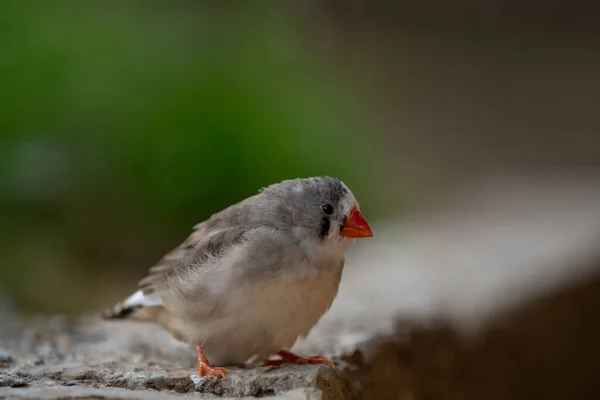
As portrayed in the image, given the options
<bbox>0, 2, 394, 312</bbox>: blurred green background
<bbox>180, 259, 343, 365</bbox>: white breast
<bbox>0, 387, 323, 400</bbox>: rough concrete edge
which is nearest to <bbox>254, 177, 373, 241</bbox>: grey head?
<bbox>180, 259, 343, 365</bbox>: white breast

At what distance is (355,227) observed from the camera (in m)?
2.85

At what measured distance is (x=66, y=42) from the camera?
5914 millimetres

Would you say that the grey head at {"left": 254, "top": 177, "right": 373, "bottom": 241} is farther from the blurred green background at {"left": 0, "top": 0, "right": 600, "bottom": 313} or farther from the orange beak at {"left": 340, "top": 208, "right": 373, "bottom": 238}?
the blurred green background at {"left": 0, "top": 0, "right": 600, "bottom": 313}

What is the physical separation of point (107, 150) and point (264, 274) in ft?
11.4

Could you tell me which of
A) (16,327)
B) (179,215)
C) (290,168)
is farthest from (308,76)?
(16,327)

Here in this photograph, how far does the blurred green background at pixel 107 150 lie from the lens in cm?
567

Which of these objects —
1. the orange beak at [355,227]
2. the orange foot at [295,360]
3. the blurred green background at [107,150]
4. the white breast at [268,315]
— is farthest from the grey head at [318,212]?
the blurred green background at [107,150]

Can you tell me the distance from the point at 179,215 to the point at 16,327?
6.37ft

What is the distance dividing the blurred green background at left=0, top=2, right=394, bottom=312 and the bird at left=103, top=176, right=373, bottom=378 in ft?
9.24

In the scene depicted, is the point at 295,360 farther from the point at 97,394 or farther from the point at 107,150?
the point at 107,150

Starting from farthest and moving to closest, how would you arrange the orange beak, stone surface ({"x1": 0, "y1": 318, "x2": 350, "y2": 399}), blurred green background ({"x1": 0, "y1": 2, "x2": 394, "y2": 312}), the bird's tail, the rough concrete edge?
blurred green background ({"x1": 0, "y1": 2, "x2": 394, "y2": 312}), the bird's tail, the orange beak, stone surface ({"x1": 0, "y1": 318, "x2": 350, "y2": 399}), the rough concrete edge

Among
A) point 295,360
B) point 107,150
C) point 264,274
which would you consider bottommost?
point 295,360

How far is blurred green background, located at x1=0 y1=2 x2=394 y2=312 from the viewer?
18.6 ft

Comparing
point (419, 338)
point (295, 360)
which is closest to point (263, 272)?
point (295, 360)
